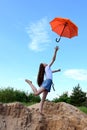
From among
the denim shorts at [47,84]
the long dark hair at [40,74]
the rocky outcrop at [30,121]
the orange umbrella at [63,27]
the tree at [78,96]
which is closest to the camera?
the rocky outcrop at [30,121]

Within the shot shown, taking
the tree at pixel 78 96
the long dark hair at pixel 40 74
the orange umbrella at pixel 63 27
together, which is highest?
the tree at pixel 78 96

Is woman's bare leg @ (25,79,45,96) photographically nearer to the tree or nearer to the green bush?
the green bush

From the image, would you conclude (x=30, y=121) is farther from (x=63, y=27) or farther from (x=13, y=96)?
(x=13, y=96)

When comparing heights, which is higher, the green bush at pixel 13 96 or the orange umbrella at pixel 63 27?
the green bush at pixel 13 96

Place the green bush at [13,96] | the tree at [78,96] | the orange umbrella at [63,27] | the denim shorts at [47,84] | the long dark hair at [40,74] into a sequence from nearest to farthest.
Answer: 1. the denim shorts at [47,84]
2. the long dark hair at [40,74]
3. the orange umbrella at [63,27]
4. the green bush at [13,96]
5. the tree at [78,96]

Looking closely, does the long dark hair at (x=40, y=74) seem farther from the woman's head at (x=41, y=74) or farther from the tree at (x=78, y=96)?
the tree at (x=78, y=96)

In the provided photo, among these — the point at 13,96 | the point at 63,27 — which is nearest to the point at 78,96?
the point at 13,96

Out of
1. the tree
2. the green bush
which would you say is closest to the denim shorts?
the green bush

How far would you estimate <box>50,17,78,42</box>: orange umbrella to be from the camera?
1245 cm

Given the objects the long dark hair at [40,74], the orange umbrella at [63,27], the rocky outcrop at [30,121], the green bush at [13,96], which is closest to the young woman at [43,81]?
the long dark hair at [40,74]

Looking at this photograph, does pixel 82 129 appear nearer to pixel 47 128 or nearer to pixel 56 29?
pixel 47 128

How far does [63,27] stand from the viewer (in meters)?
12.5

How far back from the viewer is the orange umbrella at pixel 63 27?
1245 centimetres

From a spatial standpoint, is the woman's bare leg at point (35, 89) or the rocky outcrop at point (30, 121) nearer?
the rocky outcrop at point (30, 121)
